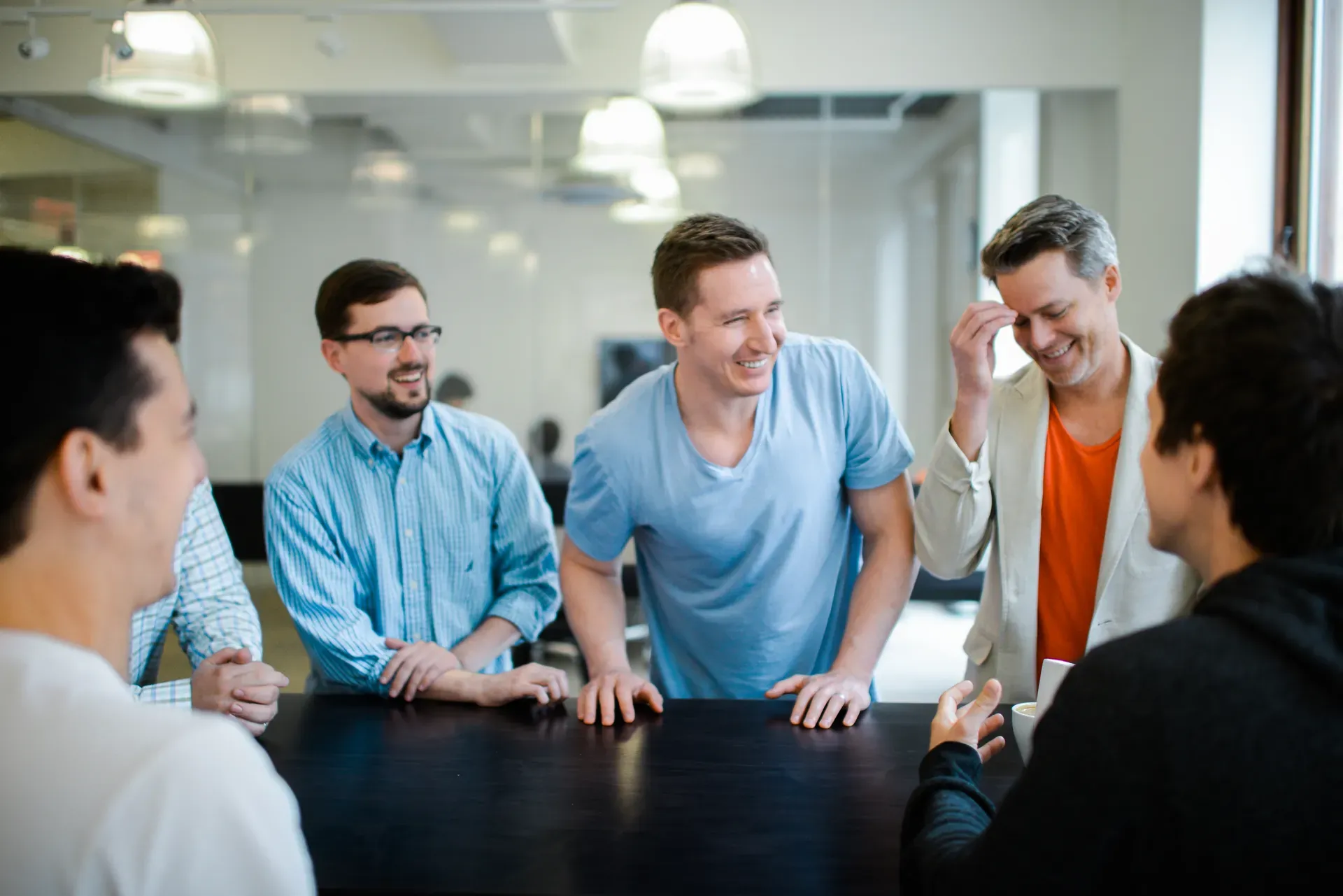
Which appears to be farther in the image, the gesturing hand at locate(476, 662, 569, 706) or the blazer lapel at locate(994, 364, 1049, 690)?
the blazer lapel at locate(994, 364, 1049, 690)

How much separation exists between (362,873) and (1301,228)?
432 cm

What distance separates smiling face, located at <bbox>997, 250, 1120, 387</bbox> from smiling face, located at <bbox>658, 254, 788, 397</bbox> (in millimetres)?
432

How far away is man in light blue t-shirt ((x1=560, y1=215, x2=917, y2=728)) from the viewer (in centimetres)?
207

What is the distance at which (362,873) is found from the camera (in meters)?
1.15

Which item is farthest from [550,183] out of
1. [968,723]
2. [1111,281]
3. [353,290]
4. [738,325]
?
[968,723]

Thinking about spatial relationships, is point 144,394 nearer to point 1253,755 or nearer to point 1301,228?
point 1253,755

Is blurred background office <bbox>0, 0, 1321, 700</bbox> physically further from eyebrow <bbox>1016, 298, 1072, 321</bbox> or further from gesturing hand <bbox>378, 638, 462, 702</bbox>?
eyebrow <bbox>1016, 298, 1072, 321</bbox>

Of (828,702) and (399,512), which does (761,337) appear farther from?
(399,512)

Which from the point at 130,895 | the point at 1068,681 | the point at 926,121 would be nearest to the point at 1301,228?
the point at 926,121

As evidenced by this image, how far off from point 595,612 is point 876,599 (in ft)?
1.83

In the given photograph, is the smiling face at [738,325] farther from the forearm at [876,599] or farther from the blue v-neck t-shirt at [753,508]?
the forearm at [876,599]

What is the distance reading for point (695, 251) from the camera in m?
2.11

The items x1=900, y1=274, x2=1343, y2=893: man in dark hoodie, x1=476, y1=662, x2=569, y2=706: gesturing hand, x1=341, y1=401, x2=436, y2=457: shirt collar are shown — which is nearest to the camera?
x1=900, y1=274, x2=1343, y2=893: man in dark hoodie

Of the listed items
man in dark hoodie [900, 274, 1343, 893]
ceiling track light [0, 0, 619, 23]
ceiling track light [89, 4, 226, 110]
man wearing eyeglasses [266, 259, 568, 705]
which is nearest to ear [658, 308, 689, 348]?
man wearing eyeglasses [266, 259, 568, 705]
